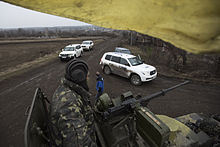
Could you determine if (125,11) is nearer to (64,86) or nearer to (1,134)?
(64,86)

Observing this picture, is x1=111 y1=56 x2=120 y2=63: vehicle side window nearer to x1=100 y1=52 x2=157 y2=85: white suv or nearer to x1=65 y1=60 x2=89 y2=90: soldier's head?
x1=100 y1=52 x2=157 y2=85: white suv

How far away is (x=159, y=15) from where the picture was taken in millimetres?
887

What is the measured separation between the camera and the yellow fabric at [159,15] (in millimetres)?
762

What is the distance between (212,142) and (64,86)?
3.34 metres

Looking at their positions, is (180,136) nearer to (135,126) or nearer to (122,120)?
(135,126)

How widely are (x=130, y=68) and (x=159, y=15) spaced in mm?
7156

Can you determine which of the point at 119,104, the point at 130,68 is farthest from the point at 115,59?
the point at 119,104

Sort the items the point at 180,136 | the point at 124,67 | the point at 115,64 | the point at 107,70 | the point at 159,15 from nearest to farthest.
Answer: the point at 159,15, the point at 180,136, the point at 124,67, the point at 115,64, the point at 107,70

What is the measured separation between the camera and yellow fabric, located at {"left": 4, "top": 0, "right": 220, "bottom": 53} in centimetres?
76

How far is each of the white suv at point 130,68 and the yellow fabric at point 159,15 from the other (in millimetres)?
6793

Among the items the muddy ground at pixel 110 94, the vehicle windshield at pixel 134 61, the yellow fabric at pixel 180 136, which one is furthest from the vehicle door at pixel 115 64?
the yellow fabric at pixel 180 136

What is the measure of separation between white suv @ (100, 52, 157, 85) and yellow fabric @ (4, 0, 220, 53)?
22.3 ft

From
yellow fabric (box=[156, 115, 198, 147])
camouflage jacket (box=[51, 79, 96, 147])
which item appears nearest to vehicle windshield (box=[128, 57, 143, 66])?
yellow fabric (box=[156, 115, 198, 147])

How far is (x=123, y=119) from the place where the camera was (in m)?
2.80
